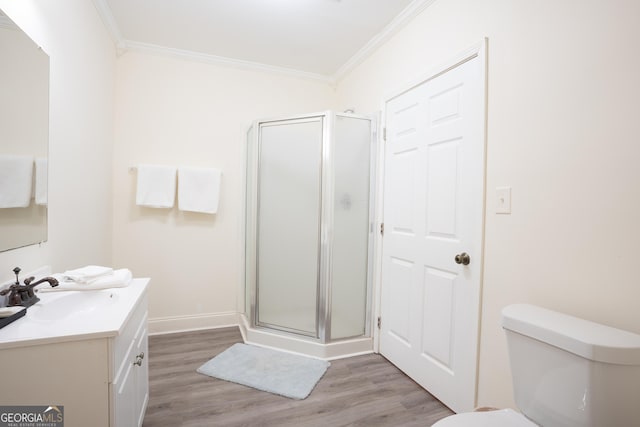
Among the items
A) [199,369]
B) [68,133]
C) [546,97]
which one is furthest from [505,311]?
[68,133]

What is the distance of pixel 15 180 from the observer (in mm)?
1227

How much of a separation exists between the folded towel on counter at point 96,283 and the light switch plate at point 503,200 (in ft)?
6.09

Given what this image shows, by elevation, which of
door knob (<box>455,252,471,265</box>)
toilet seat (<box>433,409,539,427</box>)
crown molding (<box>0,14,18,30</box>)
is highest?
crown molding (<box>0,14,18,30</box>)

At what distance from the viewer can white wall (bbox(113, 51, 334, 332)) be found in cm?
263

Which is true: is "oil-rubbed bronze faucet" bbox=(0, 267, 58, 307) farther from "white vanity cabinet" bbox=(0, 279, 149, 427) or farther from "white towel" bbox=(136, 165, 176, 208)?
"white towel" bbox=(136, 165, 176, 208)

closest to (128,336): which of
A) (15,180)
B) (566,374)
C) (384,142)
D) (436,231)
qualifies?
(15,180)

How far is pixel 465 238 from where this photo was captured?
5.41ft

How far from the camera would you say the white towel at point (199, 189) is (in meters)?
2.69

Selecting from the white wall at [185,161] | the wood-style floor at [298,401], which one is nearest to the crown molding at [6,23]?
the white wall at [185,161]

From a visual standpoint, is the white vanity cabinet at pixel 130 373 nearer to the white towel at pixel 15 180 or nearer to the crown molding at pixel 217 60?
the white towel at pixel 15 180

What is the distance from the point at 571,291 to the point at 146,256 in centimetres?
296

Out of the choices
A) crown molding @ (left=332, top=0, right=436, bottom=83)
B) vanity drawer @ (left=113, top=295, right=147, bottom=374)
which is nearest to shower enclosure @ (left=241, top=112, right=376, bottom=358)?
crown molding @ (left=332, top=0, right=436, bottom=83)

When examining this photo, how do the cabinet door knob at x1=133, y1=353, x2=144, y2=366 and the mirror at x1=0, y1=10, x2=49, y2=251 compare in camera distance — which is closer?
the mirror at x1=0, y1=10, x2=49, y2=251

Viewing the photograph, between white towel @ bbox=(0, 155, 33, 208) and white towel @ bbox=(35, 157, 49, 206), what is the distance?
0.05 meters
